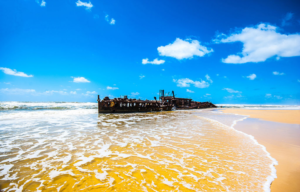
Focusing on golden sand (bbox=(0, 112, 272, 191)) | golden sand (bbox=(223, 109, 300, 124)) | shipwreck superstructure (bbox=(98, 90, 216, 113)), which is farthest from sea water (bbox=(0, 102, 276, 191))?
shipwreck superstructure (bbox=(98, 90, 216, 113))

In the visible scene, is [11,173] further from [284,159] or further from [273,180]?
[284,159]

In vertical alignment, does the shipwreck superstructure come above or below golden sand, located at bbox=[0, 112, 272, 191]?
above

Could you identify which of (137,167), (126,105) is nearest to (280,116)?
(137,167)

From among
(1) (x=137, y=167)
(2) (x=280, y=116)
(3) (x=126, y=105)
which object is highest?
(3) (x=126, y=105)

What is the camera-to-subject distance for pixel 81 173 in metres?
4.38

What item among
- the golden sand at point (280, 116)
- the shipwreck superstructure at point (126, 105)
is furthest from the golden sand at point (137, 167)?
the shipwreck superstructure at point (126, 105)

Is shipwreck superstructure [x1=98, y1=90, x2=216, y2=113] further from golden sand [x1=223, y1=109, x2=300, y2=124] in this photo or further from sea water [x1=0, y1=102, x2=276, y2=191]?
sea water [x1=0, y1=102, x2=276, y2=191]

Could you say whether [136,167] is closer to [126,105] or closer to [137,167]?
[137,167]

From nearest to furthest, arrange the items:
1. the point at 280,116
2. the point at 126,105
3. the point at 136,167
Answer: the point at 136,167
the point at 280,116
the point at 126,105

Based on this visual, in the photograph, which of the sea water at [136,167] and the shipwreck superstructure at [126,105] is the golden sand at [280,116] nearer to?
the sea water at [136,167]

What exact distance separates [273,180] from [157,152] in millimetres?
3771

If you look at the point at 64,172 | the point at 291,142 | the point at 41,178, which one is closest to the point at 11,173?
the point at 41,178

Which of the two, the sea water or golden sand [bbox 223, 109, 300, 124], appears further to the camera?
golden sand [bbox 223, 109, 300, 124]

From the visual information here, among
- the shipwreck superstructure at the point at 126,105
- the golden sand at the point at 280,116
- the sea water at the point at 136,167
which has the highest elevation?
the shipwreck superstructure at the point at 126,105
